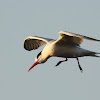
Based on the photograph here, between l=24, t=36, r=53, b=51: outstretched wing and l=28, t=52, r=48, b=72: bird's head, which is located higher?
l=24, t=36, r=53, b=51: outstretched wing

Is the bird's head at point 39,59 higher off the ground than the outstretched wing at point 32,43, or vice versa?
the outstretched wing at point 32,43

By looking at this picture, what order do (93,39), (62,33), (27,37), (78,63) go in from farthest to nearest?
(27,37), (78,63), (62,33), (93,39)

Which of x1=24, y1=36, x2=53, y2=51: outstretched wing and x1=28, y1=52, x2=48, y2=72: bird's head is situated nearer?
x1=28, y1=52, x2=48, y2=72: bird's head

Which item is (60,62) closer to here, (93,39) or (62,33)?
(62,33)

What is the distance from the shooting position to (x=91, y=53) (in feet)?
54.6

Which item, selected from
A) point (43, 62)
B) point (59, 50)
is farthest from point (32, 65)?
point (59, 50)

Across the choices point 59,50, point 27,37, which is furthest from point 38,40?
point 59,50

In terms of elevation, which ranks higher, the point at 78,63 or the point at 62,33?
the point at 62,33

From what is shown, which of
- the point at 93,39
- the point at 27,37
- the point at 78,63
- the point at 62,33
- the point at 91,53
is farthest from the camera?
the point at 27,37

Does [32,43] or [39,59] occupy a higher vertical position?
[32,43]

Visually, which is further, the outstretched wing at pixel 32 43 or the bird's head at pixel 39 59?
the outstretched wing at pixel 32 43

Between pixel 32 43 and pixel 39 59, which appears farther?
pixel 32 43

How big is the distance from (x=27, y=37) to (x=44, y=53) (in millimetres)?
2356

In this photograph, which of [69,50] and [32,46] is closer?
[69,50]
